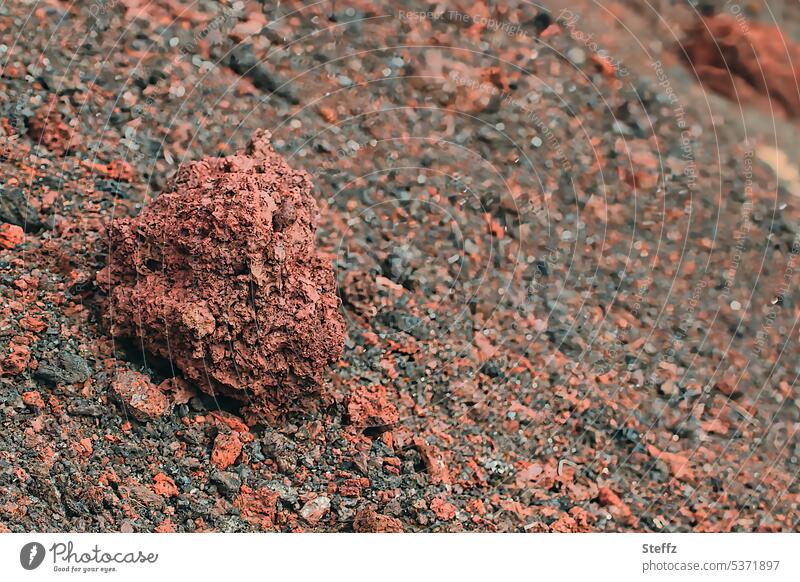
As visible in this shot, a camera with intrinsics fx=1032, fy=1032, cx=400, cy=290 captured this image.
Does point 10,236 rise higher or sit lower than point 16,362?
higher

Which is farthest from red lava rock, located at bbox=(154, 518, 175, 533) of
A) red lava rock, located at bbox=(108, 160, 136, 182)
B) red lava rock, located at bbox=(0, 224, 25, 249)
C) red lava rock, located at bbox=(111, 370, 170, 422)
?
red lava rock, located at bbox=(108, 160, 136, 182)

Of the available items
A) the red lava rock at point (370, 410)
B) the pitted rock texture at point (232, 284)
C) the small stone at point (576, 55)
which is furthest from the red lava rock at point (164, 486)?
the small stone at point (576, 55)

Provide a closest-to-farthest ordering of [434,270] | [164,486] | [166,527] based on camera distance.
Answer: [166,527] → [164,486] → [434,270]

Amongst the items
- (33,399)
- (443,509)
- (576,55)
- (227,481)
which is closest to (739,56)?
(576,55)

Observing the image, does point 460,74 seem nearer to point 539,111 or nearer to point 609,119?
point 539,111

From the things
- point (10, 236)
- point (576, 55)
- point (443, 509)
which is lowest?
point (10, 236)

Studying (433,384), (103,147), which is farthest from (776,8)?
(103,147)

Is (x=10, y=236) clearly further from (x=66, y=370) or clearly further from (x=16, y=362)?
(x=66, y=370)
